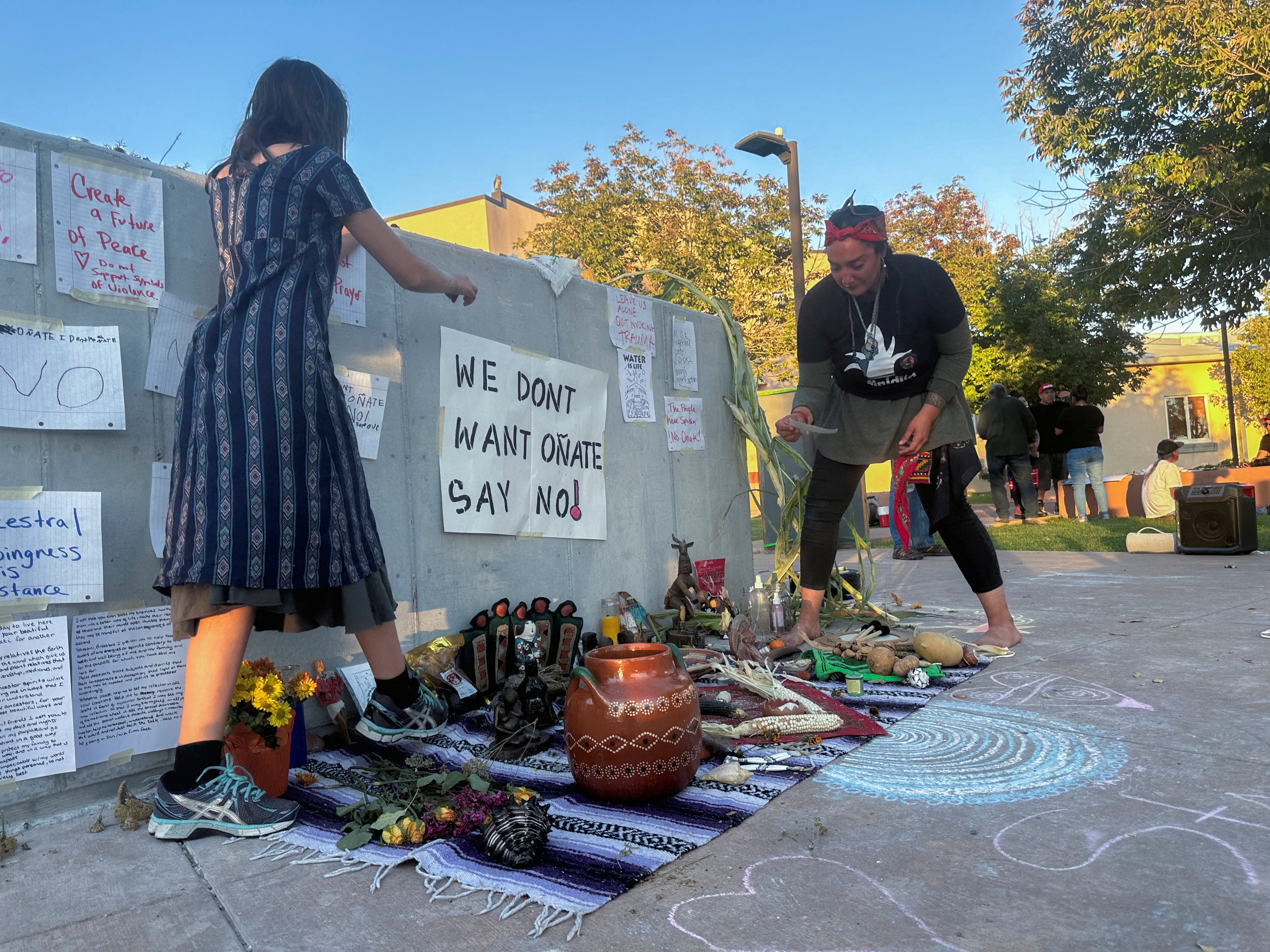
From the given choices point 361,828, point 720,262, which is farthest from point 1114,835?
point 720,262

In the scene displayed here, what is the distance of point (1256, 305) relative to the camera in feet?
41.2

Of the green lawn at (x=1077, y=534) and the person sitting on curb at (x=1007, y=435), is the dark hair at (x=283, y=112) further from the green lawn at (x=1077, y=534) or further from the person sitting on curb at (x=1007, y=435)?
the person sitting on curb at (x=1007, y=435)

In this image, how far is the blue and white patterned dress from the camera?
2002 mm

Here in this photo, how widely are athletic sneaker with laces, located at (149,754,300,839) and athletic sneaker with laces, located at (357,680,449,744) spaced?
47 cm

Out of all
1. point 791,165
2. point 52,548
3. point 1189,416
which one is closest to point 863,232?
point 52,548

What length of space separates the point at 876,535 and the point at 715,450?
791cm

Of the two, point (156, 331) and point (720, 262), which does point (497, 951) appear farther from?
point (720, 262)

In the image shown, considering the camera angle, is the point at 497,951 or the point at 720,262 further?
the point at 720,262

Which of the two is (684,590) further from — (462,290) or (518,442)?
(462,290)

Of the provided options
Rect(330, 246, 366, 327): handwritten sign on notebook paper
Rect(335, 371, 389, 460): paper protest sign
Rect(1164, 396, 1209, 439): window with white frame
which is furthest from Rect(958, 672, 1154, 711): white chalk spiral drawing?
Rect(1164, 396, 1209, 439): window with white frame

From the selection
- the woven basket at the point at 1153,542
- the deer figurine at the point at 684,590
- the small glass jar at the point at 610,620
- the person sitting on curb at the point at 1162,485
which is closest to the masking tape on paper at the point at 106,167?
the small glass jar at the point at 610,620

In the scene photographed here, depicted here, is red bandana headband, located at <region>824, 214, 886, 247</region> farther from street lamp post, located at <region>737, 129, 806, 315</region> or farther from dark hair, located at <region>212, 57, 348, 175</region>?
street lamp post, located at <region>737, 129, 806, 315</region>

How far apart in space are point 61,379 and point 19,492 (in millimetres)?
304

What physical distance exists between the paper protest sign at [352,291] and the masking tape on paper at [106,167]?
60 centimetres
